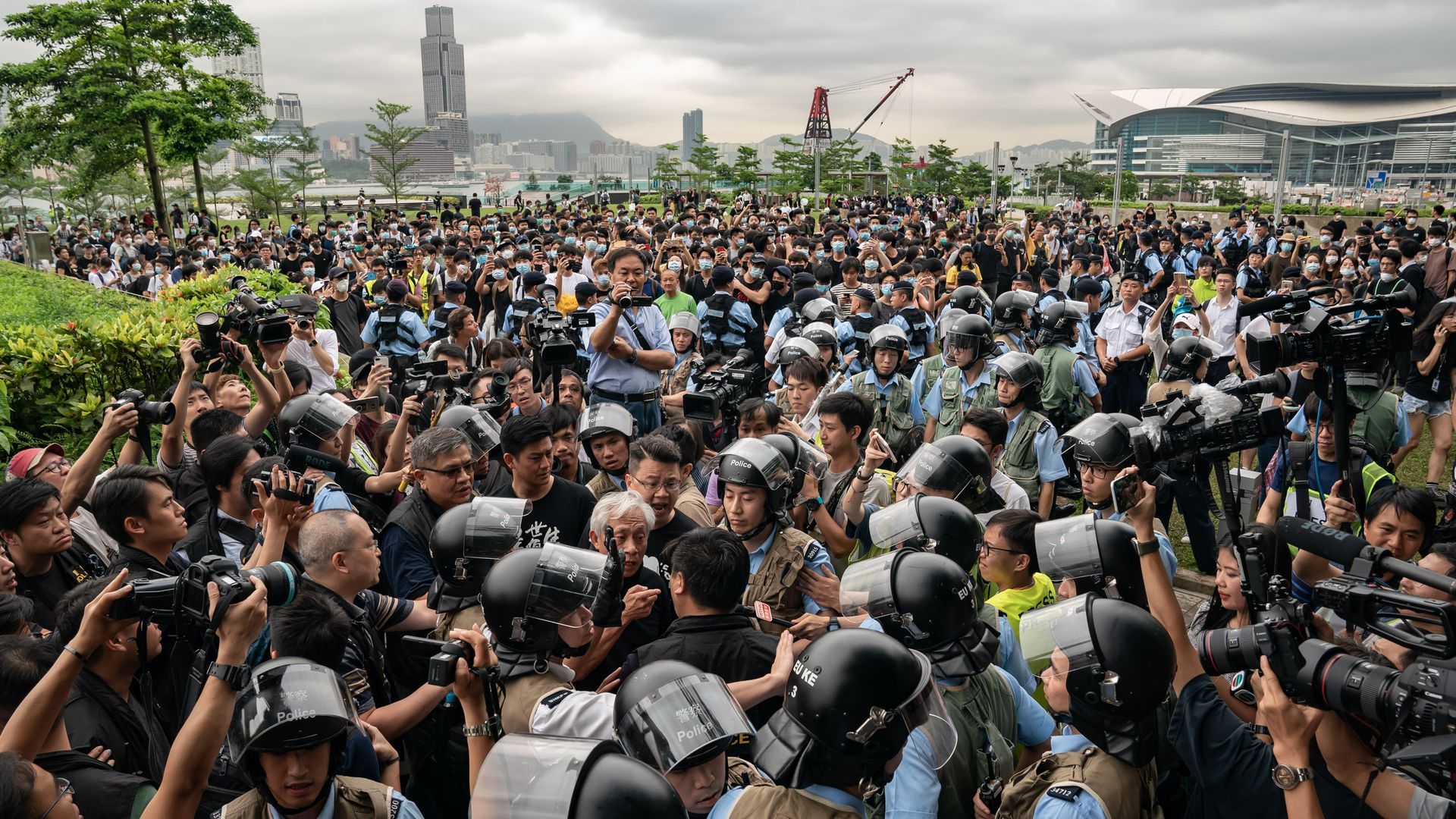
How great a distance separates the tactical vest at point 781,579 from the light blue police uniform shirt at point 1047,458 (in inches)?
96.8

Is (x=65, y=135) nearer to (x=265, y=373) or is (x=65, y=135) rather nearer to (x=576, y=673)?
(x=265, y=373)

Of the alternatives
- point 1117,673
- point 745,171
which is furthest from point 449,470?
point 745,171

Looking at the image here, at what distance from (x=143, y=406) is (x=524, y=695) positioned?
10.2 feet

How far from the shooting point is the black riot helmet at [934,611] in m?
3.19

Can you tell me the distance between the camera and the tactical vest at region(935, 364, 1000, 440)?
23.5ft

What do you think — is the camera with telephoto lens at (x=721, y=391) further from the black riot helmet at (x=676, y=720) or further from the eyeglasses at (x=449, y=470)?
the black riot helmet at (x=676, y=720)

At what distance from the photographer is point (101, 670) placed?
3303 mm

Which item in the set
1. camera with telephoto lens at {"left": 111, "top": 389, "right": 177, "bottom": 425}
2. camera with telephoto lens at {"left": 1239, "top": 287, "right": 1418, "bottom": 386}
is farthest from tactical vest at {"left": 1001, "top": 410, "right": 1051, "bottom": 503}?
camera with telephoto lens at {"left": 111, "top": 389, "right": 177, "bottom": 425}

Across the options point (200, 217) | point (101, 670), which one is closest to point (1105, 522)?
point (101, 670)

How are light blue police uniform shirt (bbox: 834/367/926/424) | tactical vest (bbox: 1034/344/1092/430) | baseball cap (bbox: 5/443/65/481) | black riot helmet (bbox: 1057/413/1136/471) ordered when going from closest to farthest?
black riot helmet (bbox: 1057/413/1136/471)
baseball cap (bbox: 5/443/65/481)
light blue police uniform shirt (bbox: 834/367/926/424)
tactical vest (bbox: 1034/344/1092/430)

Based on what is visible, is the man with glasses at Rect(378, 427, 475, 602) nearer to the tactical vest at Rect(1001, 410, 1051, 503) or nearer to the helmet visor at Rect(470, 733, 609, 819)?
the helmet visor at Rect(470, 733, 609, 819)

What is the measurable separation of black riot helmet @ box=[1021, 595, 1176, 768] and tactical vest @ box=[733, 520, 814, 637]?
1.55 metres

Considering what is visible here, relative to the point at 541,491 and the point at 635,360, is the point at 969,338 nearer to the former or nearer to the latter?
the point at 635,360

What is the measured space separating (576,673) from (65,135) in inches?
1182
